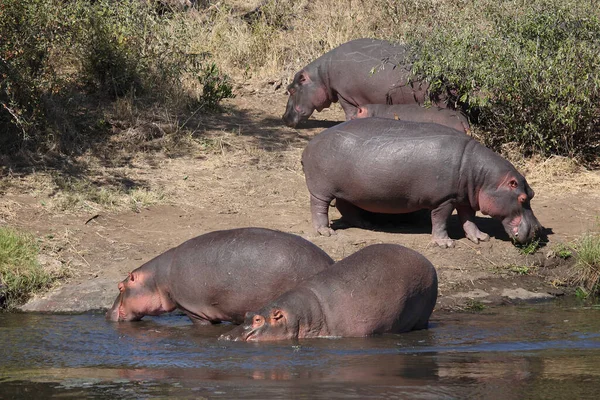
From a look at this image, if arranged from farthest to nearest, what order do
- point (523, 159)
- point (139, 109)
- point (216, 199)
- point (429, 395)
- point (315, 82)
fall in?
point (315, 82) < point (139, 109) < point (523, 159) < point (216, 199) < point (429, 395)

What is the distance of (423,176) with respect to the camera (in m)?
10.4

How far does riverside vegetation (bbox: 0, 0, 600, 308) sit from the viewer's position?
12117mm

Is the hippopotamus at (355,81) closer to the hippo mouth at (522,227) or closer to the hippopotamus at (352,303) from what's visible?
the hippo mouth at (522,227)

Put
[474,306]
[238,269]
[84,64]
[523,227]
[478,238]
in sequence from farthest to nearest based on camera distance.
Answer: [84,64]
[478,238]
[523,227]
[474,306]
[238,269]

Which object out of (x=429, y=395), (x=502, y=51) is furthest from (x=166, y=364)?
(x=502, y=51)

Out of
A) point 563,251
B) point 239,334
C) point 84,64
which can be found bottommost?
point 563,251

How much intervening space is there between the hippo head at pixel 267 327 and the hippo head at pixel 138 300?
1415 mm

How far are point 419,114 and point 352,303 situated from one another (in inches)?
211

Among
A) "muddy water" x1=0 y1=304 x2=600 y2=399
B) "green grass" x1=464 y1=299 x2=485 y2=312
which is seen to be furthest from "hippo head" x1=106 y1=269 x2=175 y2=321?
"green grass" x1=464 y1=299 x2=485 y2=312

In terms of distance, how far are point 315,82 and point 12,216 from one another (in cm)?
545

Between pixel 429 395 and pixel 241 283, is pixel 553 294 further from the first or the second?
pixel 429 395

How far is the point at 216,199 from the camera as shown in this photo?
12070 mm

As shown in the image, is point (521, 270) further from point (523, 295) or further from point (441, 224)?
point (441, 224)

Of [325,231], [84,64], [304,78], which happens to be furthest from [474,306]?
[84,64]
